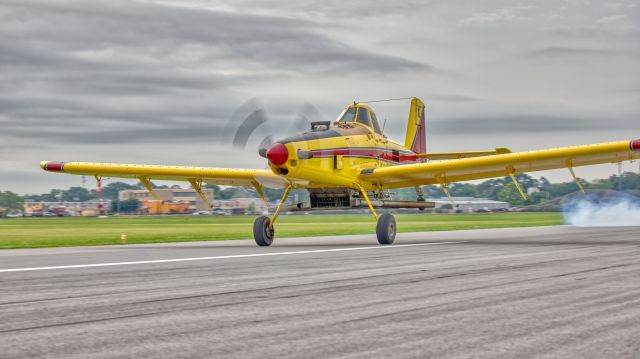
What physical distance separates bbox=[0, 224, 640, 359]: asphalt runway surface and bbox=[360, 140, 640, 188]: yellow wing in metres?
8.80

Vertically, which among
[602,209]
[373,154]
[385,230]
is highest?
[373,154]

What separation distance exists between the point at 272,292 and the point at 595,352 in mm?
4223

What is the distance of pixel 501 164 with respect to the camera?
21.9 metres

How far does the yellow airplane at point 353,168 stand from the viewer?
20.6m

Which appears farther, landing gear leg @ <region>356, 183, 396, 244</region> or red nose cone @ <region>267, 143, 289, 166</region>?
landing gear leg @ <region>356, 183, 396, 244</region>

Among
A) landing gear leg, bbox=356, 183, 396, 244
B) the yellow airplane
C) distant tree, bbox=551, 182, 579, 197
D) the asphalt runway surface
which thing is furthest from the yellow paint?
distant tree, bbox=551, 182, 579, 197

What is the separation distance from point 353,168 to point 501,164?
4.59m

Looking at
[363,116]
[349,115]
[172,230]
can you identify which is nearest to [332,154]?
[349,115]

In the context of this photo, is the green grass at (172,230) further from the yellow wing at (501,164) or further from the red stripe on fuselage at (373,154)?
the yellow wing at (501,164)

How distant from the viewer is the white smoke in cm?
5084

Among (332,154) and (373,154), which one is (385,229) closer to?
(332,154)

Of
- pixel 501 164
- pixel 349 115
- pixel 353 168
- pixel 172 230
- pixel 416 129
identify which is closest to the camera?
pixel 501 164

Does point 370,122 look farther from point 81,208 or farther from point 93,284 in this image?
point 81,208

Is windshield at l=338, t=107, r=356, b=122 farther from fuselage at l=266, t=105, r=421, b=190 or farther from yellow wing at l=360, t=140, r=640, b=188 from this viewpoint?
yellow wing at l=360, t=140, r=640, b=188
